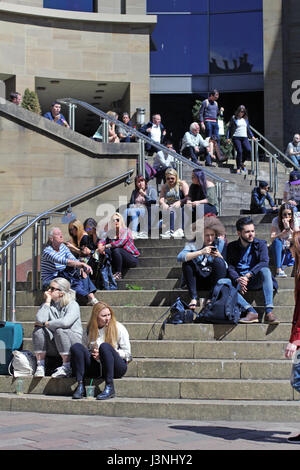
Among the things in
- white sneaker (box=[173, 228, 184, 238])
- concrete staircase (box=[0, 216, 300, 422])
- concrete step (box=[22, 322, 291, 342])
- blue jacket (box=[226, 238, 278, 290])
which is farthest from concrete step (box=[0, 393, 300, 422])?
white sneaker (box=[173, 228, 184, 238])

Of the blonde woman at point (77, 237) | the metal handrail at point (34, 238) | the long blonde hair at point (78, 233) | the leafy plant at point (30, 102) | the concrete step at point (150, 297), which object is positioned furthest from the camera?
the leafy plant at point (30, 102)

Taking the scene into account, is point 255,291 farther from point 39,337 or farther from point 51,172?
point 51,172

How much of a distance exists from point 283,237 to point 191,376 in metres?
2.89

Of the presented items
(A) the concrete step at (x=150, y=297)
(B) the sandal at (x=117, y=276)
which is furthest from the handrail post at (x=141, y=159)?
(A) the concrete step at (x=150, y=297)

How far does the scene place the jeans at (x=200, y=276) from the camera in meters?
10.0

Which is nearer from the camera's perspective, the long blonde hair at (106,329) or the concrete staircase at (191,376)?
the concrete staircase at (191,376)

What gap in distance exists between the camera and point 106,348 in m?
8.96

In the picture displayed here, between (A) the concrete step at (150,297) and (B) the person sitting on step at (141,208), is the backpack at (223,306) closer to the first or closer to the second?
(A) the concrete step at (150,297)

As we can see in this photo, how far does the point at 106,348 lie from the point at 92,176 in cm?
734

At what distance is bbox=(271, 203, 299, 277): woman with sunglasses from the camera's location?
36.0 ft

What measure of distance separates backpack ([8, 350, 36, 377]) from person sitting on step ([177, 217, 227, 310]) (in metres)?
2.07

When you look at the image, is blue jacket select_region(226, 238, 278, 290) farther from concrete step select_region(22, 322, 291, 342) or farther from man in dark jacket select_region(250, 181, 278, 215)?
man in dark jacket select_region(250, 181, 278, 215)

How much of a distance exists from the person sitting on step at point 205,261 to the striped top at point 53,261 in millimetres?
1860
